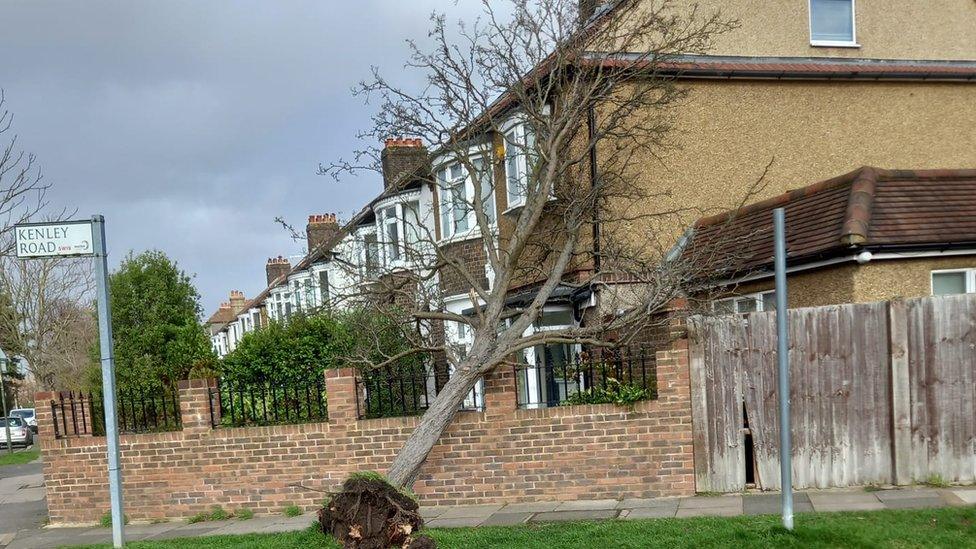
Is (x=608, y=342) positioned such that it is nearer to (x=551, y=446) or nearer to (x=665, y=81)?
(x=551, y=446)

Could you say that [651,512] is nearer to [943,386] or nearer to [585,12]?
[943,386]

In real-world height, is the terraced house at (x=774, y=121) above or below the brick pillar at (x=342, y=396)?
above

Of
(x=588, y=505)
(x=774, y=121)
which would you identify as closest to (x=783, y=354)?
(x=588, y=505)

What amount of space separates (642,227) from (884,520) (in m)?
7.23

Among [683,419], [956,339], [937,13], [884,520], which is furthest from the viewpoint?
[937,13]

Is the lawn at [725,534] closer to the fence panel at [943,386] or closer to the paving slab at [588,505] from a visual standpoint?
the paving slab at [588,505]

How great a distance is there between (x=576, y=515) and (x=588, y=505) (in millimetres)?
565

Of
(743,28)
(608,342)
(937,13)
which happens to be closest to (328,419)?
(608,342)

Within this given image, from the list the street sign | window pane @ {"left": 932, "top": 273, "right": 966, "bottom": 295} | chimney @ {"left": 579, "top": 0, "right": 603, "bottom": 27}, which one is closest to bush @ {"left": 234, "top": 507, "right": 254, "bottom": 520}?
the street sign

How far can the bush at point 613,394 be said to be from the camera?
A: 31.4 feet

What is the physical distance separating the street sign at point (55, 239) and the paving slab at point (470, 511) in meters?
4.61

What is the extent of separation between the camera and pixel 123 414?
35.9 ft

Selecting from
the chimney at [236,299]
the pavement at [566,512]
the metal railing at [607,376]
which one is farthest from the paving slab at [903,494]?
the chimney at [236,299]

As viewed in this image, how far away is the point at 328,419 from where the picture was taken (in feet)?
33.2
